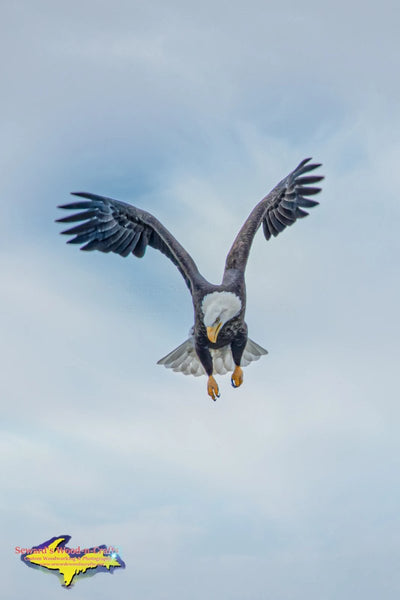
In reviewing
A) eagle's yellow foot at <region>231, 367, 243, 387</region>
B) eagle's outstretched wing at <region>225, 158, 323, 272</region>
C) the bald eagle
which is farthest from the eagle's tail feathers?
eagle's outstretched wing at <region>225, 158, 323, 272</region>

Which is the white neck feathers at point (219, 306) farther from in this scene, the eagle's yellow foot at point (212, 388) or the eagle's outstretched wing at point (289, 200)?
the eagle's outstretched wing at point (289, 200)

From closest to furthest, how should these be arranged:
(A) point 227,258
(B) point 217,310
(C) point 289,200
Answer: (B) point 217,310
(A) point 227,258
(C) point 289,200

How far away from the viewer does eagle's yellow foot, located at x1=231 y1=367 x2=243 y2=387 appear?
20234 mm

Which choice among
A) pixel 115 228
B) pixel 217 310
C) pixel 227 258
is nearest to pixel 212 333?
pixel 217 310

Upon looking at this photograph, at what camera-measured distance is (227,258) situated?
19.8 metres

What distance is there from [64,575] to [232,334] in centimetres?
500

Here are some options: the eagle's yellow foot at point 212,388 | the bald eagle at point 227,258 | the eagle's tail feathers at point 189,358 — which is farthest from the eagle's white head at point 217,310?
the eagle's tail feathers at point 189,358

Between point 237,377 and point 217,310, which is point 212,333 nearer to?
point 217,310

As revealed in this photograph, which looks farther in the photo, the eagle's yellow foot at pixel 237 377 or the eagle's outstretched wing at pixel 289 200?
the eagle's outstretched wing at pixel 289 200

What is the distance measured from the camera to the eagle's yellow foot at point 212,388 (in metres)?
19.8

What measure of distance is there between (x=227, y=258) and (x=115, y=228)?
190 cm

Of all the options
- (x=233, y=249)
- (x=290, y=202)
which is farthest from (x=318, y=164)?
(x=233, y=249)

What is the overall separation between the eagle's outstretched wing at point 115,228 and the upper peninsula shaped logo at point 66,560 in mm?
4896

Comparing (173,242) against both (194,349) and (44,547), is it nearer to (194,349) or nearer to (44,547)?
(194,349)
